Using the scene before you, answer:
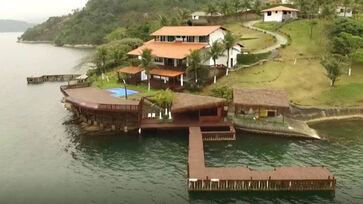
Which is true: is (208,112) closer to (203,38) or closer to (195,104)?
(195,104)

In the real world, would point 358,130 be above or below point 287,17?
below

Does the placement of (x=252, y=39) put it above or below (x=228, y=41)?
above

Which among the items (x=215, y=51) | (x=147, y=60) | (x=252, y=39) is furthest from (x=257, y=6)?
(x=147, y=60)

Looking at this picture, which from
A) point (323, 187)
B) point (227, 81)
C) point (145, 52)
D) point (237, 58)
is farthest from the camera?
point (237, 58)

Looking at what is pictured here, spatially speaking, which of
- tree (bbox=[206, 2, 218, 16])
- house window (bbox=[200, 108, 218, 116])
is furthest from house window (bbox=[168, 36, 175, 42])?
tree (bbox=[206, 2, 218, 16])

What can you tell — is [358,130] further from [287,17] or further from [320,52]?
[287,17]

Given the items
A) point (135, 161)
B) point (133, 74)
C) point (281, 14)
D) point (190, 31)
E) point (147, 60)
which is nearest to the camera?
point (135, 161)

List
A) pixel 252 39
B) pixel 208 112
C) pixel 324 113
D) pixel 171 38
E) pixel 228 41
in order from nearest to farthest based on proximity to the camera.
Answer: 1. pixel 208 112
2. pixel 324 113
3. pixel 228 41
4. pixel 171 38
5. pixel 252 39

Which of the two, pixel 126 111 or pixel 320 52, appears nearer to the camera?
pixel 126 111

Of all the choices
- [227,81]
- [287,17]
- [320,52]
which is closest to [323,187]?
[227,81]
